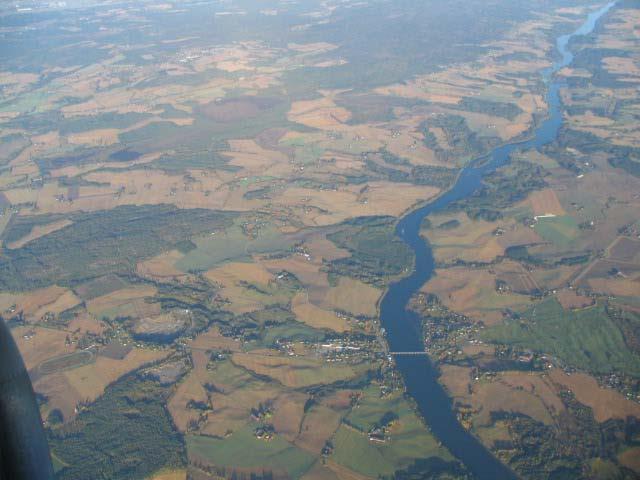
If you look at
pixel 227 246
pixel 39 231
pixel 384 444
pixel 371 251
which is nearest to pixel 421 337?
pixel 384 444

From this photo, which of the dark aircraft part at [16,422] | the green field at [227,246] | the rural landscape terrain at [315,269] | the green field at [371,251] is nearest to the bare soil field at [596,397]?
→ the rural landscape terrain at [315,269]

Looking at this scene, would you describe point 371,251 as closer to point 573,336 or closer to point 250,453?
point 573,336

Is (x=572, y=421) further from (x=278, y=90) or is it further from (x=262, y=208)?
(x=278, y=90)

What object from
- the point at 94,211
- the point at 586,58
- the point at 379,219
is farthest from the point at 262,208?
the point at 586,58

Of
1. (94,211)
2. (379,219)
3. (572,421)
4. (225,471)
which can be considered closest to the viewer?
(225,471)

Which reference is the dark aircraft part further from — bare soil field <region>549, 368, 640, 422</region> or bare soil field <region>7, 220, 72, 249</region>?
bare soil field <region>7, 220, 72, 249</region>

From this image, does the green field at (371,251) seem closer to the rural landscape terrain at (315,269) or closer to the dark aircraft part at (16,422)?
the rural landscape terrain at (315,269)

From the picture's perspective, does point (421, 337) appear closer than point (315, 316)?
Yes
